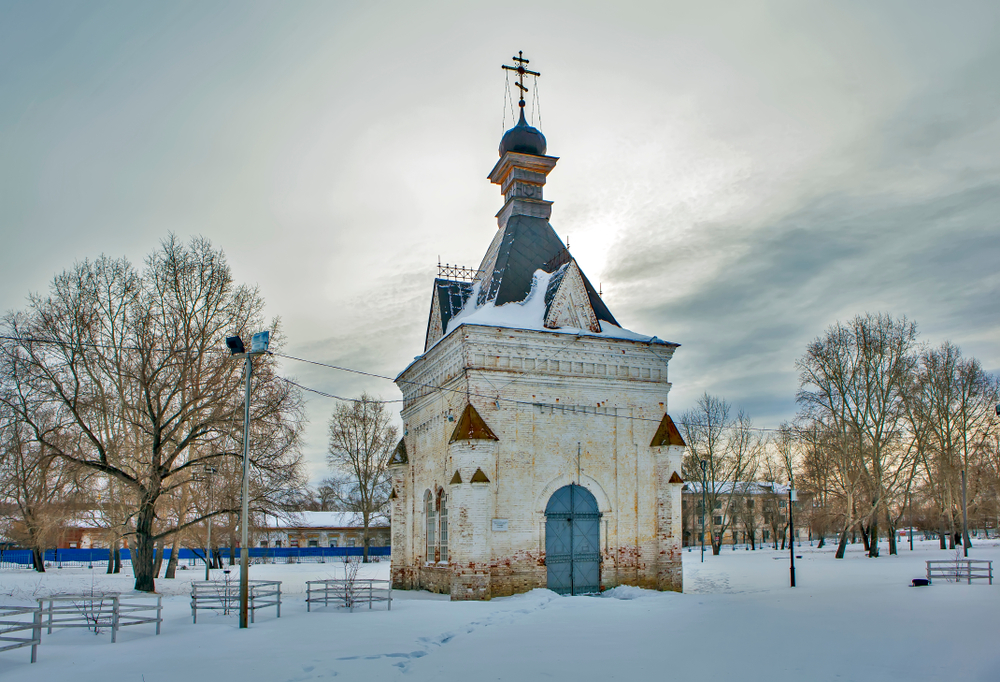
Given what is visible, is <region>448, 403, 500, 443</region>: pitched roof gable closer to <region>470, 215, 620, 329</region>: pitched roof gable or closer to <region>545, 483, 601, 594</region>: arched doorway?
<region>545, 483, 601, 594</region>: arched doorway

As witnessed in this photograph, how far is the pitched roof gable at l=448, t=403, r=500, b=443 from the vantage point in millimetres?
18578

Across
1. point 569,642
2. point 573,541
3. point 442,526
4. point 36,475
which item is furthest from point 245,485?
point 36,475

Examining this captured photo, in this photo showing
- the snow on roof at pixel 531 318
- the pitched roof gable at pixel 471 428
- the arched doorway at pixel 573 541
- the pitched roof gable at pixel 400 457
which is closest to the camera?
the pitched roof gable at pixel 471 428

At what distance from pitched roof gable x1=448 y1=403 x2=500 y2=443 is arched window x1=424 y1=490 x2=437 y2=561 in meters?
3.73

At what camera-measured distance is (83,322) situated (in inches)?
912

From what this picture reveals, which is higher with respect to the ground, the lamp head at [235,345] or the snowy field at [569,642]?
the lamp head at [235,345]

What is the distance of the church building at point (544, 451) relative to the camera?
61.5 feet

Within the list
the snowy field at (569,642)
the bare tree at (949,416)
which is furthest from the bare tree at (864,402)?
the snowy field at (569,642)

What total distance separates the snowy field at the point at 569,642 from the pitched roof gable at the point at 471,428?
3.94 metres

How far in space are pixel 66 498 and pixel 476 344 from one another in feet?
51.9

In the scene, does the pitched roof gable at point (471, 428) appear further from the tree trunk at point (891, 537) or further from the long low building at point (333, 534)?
the long low building at point (333, 534)

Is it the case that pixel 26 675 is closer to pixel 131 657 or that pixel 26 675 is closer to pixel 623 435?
pixel 131 657

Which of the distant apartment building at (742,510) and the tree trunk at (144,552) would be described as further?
the distant apartment building at (742,510)

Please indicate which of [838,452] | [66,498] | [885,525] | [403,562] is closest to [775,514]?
[885,525]
